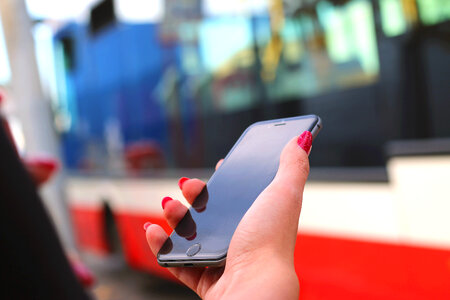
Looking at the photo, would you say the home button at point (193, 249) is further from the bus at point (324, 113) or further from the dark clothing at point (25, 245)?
the bus at point (324, 113)

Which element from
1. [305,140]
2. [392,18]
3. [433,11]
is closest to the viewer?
[305,140]

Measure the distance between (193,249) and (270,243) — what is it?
22cm

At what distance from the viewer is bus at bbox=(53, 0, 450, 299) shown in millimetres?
2826

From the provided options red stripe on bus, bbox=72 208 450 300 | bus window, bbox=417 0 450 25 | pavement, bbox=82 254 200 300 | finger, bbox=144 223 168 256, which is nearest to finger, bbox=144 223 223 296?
finger, bbox=144 223 168 256

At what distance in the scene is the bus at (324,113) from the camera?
9.27 feet

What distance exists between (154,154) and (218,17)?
1.68 meters

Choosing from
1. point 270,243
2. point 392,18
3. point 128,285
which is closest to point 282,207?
point 270,243

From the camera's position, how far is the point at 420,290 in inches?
109

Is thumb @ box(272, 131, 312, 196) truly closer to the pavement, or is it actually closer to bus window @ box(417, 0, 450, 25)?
bus window @ box(417, 0, 450, 25)

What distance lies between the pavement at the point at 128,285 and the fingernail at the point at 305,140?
4720mm

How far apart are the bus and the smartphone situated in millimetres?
1596

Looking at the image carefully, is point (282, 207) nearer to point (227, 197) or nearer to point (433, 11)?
point (227, 197)

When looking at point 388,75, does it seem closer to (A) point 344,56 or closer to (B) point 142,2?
(A) point 344,56

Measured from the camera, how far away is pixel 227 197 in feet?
3.98
